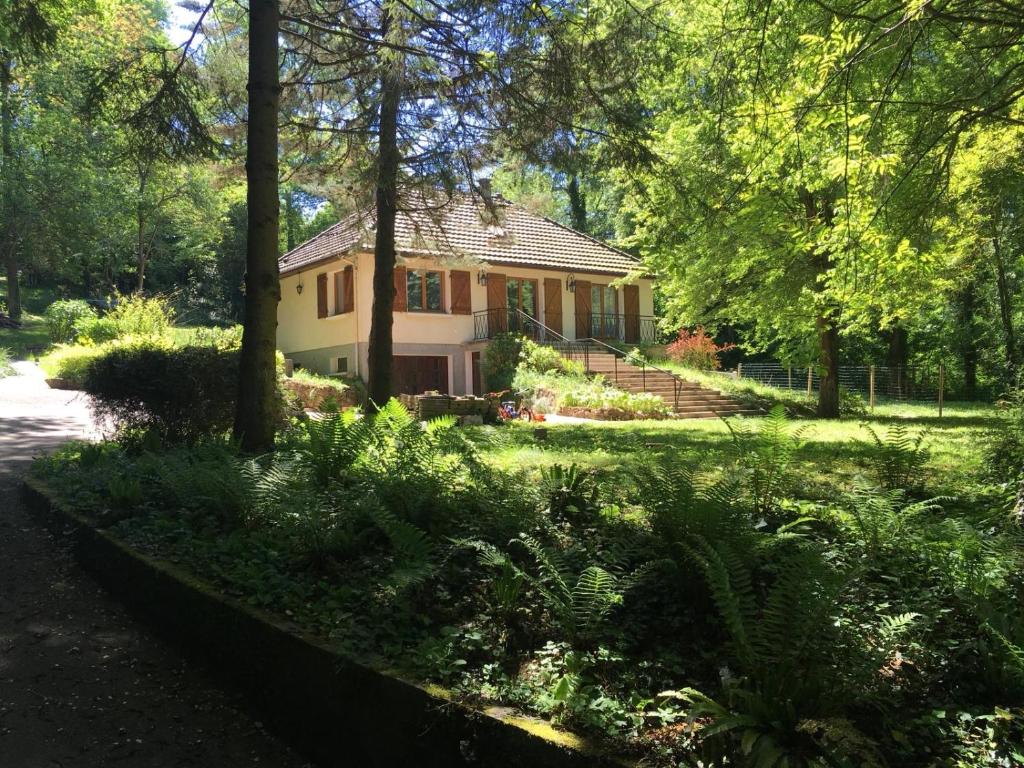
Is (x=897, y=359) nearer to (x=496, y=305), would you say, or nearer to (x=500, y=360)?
(x=496, y=305)

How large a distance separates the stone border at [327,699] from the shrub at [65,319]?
23.2 m

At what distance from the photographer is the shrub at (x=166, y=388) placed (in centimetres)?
788

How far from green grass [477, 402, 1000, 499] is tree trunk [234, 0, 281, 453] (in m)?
2.40

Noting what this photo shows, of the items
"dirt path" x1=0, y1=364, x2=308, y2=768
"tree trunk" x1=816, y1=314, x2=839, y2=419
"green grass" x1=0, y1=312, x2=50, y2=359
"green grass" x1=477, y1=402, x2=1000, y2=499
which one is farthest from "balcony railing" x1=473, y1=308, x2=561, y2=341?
"dirt path" x1=0, y1=364, x2=308, y2=768

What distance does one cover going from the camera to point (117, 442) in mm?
8555

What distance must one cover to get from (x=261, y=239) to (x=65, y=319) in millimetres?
21909

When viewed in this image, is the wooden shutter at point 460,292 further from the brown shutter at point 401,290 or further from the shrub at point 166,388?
the shrub at point 166,388

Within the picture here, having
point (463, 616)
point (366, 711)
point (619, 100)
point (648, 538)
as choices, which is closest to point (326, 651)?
point (366, 711)

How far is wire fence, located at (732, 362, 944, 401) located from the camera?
99.5 ft

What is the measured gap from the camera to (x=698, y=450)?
907cm

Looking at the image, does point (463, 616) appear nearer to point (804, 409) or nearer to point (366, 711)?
point (366, 711)

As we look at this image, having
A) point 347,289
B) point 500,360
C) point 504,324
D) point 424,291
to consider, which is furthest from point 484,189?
point 504,324

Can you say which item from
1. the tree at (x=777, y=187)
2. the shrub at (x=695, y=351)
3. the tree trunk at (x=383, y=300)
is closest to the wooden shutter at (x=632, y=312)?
the shrub at (x=695, y=351)

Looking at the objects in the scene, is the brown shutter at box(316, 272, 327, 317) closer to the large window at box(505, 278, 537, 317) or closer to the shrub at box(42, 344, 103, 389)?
the large window at box(505, 278, 537, 317)
